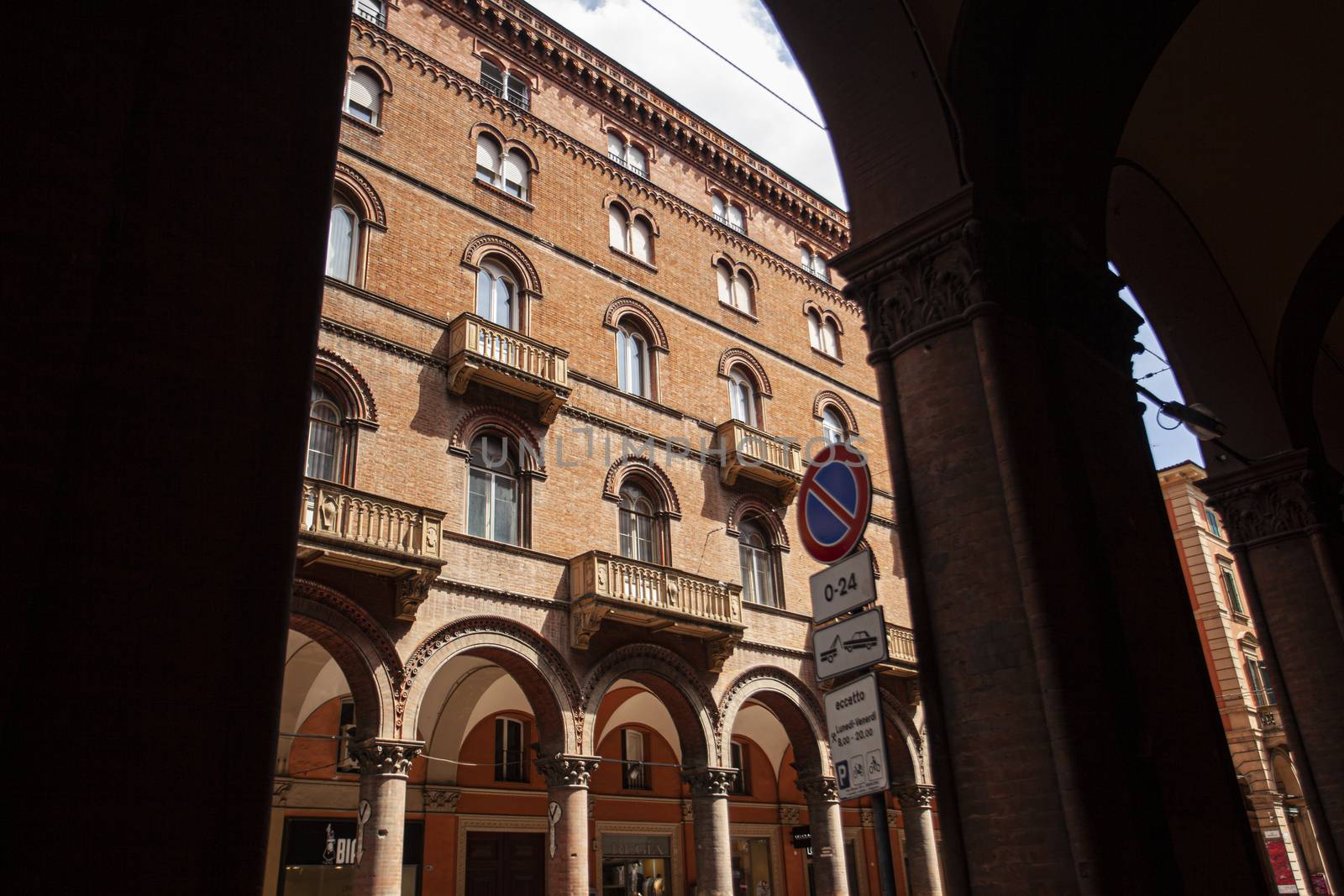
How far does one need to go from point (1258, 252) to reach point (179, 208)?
36.3 feet

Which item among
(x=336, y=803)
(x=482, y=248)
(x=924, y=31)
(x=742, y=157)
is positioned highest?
(x=742, y=157)

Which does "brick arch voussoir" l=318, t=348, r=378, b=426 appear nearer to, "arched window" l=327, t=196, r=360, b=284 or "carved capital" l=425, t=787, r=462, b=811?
"arched window" l=327, t=196, r=360, b=284

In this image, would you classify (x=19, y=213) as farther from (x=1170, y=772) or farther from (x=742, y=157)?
(x=742, y=157)

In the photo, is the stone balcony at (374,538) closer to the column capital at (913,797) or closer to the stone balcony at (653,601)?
the stone balcony at (653,601)

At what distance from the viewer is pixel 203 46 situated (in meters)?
3.17

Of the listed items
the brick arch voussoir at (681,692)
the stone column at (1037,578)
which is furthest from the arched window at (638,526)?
the stone column at (1037,578)

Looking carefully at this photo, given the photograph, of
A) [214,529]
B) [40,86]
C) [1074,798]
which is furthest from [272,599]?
[1074,798]

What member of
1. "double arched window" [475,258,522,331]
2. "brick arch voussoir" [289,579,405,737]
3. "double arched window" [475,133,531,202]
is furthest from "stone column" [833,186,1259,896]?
"double arched window" [475,133,531,202]

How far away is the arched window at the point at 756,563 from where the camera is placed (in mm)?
19000

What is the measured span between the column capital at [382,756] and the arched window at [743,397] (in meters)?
10.2

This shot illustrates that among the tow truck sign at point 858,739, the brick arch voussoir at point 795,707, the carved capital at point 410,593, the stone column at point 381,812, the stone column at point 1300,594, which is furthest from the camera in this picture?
the brick arch voussoir at point 795,707

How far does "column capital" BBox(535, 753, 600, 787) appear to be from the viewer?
14.4 meters

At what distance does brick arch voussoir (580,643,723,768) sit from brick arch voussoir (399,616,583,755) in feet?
4.02

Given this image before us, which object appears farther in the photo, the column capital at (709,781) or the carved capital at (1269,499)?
the column capital at (709,781)
